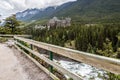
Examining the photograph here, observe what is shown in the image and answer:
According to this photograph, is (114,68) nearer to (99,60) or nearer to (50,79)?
(99,60)

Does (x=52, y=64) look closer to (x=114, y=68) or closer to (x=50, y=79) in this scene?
(x=50, y=79)

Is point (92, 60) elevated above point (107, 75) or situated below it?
above

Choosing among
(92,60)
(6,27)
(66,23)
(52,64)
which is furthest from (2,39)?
(66,23)

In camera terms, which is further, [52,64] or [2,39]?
[2,39]

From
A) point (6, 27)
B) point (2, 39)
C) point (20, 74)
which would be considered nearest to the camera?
point (20, 74)

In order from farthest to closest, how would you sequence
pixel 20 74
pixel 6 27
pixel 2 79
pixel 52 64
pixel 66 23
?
pixel 66 23
pixel 6 27
pixel 20 74
pixel 2 79
pixel 52 64

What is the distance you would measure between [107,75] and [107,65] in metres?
3.00

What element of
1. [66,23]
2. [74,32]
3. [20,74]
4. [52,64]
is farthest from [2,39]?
[66,23]

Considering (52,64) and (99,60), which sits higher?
(99,60)

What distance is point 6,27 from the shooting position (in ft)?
112

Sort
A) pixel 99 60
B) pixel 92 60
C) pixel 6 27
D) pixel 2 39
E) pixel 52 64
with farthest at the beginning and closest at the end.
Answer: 1. pixel 6 27
2. pixel 2 39
3. pixel 52 64
4. pixel 92 60
5. pixel 99 60

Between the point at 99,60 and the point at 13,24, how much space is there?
33684 millimetres

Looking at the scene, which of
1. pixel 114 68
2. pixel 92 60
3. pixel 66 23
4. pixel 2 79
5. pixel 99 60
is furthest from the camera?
pixel 66 23

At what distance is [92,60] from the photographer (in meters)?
3.21
